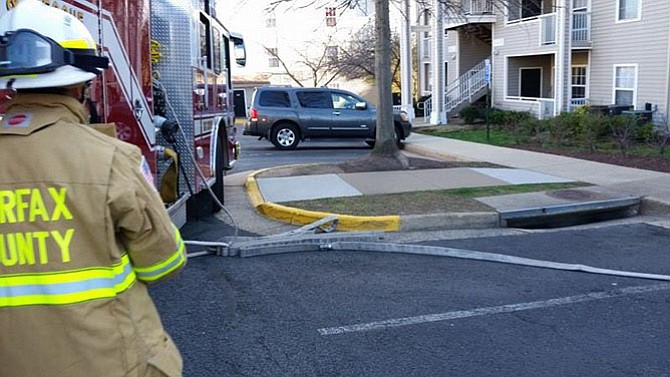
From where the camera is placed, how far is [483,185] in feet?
34.8

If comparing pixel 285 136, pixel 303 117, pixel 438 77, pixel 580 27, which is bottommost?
pixel 285 136

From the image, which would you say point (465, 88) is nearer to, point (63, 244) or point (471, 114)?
point (471, 114)

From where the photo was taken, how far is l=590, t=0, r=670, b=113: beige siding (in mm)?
18750

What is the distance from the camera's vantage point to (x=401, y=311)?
16.9 ft

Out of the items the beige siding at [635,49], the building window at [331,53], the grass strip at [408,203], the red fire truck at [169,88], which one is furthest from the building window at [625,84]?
the building window at [331,53]

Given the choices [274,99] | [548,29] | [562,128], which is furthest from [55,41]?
[548,29]

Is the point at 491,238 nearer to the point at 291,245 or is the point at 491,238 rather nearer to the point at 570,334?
the point at 291,245

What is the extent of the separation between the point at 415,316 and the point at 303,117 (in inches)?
603

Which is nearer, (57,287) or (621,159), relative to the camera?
(57,287)

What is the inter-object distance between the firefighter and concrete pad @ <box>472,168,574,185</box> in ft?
31.8

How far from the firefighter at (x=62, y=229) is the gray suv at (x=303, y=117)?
59.3 feet

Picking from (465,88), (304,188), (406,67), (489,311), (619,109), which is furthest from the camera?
(406,67)

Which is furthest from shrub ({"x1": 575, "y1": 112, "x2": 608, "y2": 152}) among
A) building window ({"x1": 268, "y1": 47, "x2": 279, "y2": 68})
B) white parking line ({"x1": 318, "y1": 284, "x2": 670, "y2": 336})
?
building window ({"x1": 268, "y1": 47, "x2": 279, "y2": 68})

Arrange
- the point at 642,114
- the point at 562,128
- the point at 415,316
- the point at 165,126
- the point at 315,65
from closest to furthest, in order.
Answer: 1. the point at 415,316
2. the point at 165,126
3. the point at 562,128
4. the point at 642,114
5. the point at 315,65
